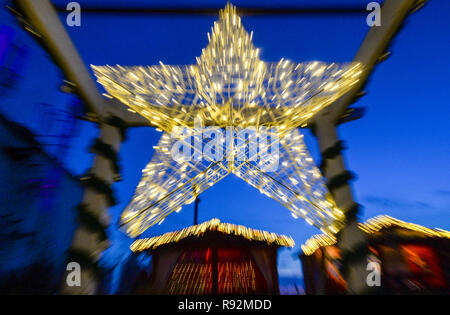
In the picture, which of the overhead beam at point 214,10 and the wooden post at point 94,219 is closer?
the wooden post at point 94,219

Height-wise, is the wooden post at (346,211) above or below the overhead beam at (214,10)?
below

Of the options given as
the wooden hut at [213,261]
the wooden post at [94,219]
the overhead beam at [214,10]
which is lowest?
the wooden hut at [213,261]

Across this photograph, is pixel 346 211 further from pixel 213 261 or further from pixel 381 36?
pixel 213 261

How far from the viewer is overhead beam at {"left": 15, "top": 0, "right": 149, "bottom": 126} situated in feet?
6.51

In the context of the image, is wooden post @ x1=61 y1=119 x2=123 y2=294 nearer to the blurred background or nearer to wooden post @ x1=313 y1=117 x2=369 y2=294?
the blurred background

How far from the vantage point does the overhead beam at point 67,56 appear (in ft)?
6.51

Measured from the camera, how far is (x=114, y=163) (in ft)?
9.12

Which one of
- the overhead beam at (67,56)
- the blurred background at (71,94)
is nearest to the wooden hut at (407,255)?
the blurred background at (71,94)

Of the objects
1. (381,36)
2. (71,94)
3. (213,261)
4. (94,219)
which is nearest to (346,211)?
(381,36)

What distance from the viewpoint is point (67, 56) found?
2.33 m

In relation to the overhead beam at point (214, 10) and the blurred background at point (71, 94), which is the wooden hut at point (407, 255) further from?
the overhead beam at point (214, 10)
